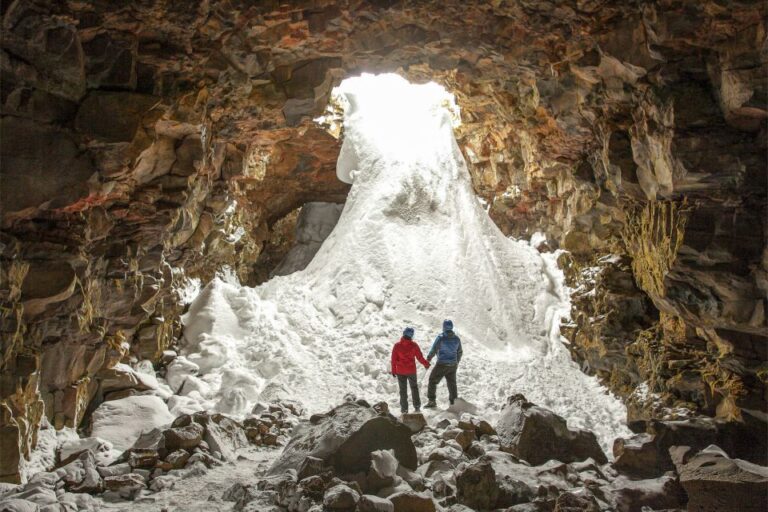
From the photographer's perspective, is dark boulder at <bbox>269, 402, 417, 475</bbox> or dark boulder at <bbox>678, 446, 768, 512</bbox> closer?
dark boulder at <bbox>678, 446, 768, 512</bbox>

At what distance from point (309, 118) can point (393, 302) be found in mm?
4643

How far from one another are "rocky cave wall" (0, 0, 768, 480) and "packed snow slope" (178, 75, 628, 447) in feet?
4.80

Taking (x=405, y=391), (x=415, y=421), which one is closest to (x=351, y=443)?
(x=415, y=421)

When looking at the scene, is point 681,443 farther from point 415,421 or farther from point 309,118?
point 309,118

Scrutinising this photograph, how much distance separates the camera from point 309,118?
9.97m

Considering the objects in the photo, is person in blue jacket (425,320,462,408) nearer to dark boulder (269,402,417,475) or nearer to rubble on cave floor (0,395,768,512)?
rubble on cave floor (0,395,768,512)

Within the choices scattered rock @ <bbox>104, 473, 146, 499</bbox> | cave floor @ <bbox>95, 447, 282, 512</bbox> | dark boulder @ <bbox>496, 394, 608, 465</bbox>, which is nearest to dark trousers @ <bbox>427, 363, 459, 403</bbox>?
dark boulder @ <bbox>496, 394, 608, 465</bbox>

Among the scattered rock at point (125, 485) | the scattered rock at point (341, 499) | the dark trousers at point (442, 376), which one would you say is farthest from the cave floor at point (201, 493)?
the dark trousers at point (442, 376)

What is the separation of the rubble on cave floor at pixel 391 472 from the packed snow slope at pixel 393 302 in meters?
2.49

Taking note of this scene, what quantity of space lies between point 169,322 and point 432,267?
571 centimetres

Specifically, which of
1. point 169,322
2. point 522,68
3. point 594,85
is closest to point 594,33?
point 594,85

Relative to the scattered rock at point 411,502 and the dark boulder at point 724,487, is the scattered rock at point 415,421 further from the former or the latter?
the dark boulder at point 724,487

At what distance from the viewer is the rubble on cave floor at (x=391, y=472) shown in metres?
5.25

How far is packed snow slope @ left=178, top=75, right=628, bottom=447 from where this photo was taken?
1070 cm
